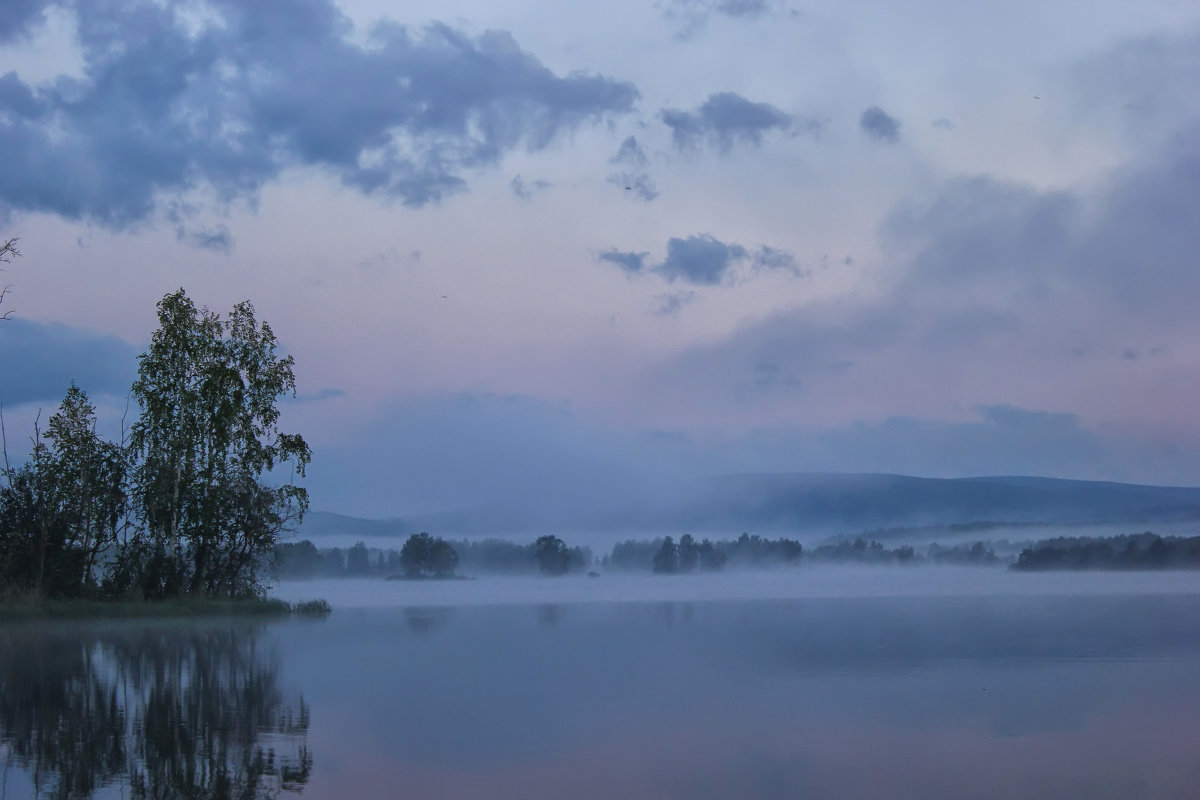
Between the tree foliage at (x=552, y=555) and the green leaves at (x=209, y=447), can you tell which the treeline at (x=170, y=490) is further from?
the tree foliage at (x=552, y=555)

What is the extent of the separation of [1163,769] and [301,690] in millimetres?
10706

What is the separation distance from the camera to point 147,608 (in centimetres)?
3488

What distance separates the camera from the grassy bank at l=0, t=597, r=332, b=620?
1276 inches

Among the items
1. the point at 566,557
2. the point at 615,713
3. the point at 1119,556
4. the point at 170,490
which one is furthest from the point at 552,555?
the point at 615,713

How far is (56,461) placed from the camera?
1372 inches

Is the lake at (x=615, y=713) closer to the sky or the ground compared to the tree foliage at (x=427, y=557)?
closer to the ground

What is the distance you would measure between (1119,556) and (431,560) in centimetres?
5001

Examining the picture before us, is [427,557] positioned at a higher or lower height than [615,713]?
higher

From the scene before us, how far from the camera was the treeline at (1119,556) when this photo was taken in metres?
88.5

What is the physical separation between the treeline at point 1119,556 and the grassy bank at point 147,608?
215ft

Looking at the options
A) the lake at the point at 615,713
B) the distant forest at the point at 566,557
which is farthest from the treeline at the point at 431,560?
the lake at the point at 615,713

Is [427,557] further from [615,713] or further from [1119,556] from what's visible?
[615,713]

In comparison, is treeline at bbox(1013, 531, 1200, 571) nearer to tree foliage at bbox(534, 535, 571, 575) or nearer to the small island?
tree foliage at bbox(534, 535, 571, 575)

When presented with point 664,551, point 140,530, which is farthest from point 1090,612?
point 664,551
